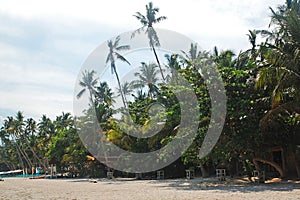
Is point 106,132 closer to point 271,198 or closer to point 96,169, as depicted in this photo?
point 96,169

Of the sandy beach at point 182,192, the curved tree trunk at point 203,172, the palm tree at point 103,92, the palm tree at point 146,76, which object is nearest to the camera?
the sandy beach at point 182,192

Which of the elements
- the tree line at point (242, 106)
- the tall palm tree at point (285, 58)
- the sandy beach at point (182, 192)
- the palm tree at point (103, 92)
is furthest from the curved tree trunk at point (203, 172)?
the palm tree at point (103, 92)

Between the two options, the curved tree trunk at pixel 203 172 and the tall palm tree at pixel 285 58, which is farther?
the curved tree trunk at pixel 203 172

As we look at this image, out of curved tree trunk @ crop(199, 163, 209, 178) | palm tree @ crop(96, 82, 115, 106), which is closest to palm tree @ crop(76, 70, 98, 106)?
palm tree @ crop(96, 82, 115, 106)

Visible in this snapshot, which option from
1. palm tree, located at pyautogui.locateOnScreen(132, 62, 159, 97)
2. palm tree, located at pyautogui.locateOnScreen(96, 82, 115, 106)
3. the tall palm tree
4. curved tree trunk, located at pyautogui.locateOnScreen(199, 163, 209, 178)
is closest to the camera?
the tall palm tree

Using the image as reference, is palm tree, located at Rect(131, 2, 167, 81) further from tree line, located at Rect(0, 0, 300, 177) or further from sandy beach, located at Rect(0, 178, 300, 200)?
sandy beach, located at Rect(0, 178, 300, 200)

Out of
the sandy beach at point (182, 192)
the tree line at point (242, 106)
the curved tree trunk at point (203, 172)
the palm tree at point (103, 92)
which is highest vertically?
the palm tree at point (103, 92)

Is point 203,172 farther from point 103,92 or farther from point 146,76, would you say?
point 103,92

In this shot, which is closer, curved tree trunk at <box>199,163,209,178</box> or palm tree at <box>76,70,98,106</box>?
curved tree trunk at <box>199,163,209,178</box>

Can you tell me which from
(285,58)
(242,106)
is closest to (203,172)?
(242,106)

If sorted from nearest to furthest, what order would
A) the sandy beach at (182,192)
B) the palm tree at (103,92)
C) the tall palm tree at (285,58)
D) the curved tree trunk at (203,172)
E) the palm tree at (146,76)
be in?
the sandy beach at (182,192), the tall palm tree at (285,58), the curved tree trunk at (203,172), the palm tree at (146,76), the palm tree at (103,92)

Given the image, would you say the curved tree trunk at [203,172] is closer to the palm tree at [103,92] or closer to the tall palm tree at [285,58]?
the tall palm tree at [285,58]

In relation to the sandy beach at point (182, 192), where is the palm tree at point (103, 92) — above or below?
above

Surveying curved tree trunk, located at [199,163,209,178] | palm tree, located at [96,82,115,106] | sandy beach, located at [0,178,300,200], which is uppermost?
palm tree, located at [96,82,115,106]
